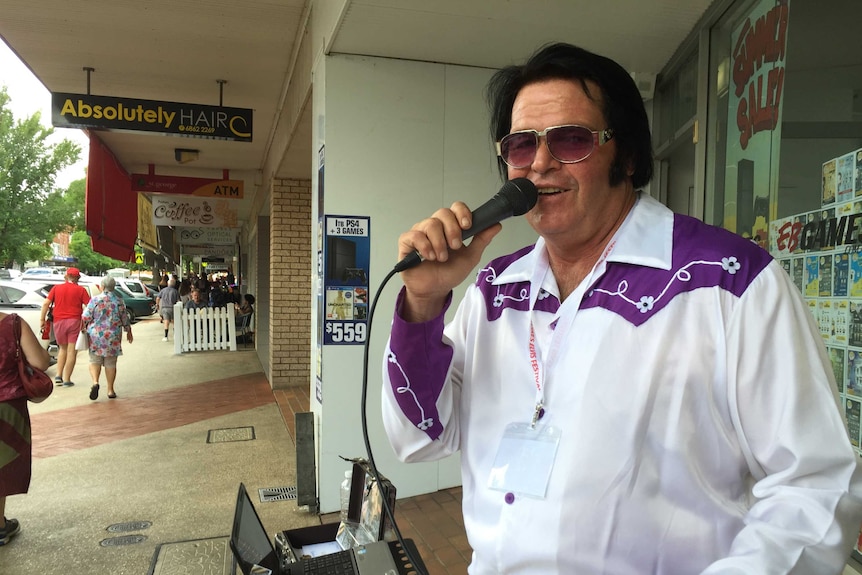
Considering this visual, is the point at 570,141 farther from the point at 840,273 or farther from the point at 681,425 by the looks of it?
the point at 840,273

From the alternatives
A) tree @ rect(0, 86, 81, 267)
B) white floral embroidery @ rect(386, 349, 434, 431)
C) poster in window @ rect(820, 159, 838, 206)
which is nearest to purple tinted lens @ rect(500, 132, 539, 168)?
white floral embroidery @ rect(386, 349, 434, 431)

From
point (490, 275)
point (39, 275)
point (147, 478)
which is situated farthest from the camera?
point (39, 275)

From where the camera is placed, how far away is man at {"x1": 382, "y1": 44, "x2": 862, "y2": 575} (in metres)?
0.96

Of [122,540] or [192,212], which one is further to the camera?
[192,212]

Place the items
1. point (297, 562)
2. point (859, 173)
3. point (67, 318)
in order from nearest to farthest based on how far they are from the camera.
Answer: point (297, 562) → point (859, 173) → point (67, 318)

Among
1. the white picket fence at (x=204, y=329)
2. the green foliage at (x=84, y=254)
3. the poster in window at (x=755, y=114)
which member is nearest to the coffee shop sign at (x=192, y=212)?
the white picket fence at (x=204, y=329)

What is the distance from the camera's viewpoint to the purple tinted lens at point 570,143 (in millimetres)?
1264

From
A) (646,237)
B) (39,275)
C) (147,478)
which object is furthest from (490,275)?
(39,275)

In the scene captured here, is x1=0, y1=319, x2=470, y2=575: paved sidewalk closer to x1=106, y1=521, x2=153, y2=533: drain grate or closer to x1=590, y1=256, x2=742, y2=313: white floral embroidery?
x1=106, y1=521, x2=153, y2=533: drain grate

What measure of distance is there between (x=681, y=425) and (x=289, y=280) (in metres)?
8.30

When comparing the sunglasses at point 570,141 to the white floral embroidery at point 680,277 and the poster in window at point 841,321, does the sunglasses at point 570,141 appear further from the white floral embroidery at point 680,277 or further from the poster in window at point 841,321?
the poster in window at point 841,321

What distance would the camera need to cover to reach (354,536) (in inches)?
73.5

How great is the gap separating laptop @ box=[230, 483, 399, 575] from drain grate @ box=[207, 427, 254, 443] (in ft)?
15.8

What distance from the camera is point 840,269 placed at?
238 cm
